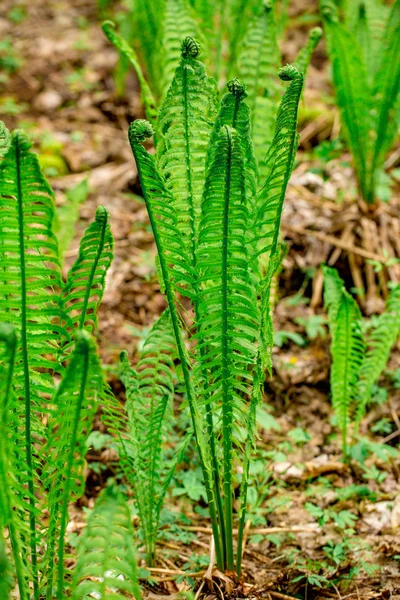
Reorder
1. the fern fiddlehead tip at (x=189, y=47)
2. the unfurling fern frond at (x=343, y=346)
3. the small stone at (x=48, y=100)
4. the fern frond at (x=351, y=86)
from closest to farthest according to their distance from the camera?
the fern fiddlehead tip at (x=189, y=47), the unfurling fern frond at (x=343, y=346), the fern frond at (x=351, y=86), the small stone at (x=48, y=100)

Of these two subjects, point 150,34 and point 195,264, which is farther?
point 150,34

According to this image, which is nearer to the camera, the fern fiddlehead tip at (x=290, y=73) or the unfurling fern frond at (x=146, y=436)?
the fern fiddlehead tip at (x=290, y=73)

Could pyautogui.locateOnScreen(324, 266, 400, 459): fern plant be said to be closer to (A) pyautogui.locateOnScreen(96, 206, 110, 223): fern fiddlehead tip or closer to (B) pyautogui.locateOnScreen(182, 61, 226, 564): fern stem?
(B) pyautogui.locateOnScreen(182, 61, 226, 564): fern stem

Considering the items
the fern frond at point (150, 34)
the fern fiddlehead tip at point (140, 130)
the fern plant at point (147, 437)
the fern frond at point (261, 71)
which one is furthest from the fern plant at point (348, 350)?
the fern frond at point (150, 34)

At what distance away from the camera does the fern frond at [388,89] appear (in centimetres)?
244

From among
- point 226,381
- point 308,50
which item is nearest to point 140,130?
point 226,381

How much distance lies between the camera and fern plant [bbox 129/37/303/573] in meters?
1.12

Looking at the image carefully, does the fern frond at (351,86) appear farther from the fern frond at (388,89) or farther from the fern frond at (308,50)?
the fern frond at (308,50)

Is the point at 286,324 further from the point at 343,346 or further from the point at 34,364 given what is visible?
the point at 34,364

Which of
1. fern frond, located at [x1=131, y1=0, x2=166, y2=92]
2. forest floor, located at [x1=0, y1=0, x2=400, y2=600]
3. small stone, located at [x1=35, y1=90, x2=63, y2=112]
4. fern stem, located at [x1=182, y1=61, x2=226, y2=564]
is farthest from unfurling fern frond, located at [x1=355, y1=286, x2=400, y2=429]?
small stone, located at [x1=35, y1=90, x2=63, y2=112]

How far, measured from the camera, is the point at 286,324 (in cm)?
249

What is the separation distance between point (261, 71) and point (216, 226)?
3.95 ft

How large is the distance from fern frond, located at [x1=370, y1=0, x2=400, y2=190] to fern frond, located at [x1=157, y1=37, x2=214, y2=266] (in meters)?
1.49

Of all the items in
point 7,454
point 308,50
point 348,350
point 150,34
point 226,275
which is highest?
point 150,34
